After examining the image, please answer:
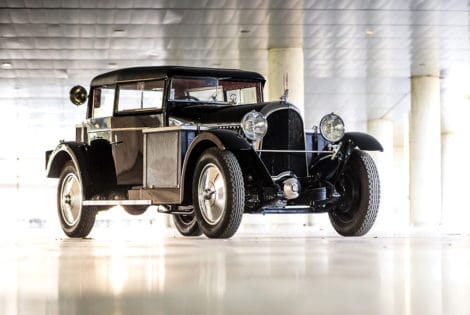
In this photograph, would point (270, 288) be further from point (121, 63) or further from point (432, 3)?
point (121, 63)

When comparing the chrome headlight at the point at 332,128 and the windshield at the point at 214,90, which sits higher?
the windshield at the point at 214,90

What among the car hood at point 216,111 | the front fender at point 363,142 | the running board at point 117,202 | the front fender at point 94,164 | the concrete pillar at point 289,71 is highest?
the concrete pillar at point 289,71

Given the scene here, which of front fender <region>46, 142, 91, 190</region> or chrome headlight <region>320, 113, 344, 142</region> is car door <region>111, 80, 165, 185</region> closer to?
front fender <region>46, 142, 91, 190</region>

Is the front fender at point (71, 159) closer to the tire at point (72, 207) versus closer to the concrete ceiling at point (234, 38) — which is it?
the tire at point (72, 207)

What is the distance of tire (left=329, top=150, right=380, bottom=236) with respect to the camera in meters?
12.0

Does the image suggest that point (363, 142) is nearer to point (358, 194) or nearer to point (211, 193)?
point (358, 194)

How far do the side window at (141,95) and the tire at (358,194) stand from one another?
2.44m

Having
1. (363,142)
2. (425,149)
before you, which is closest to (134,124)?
(363,142)

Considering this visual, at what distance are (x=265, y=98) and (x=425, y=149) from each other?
818 cm

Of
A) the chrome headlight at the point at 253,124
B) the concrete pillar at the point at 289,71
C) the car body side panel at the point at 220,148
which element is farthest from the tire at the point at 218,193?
the concrete pillar at the point at 289,71

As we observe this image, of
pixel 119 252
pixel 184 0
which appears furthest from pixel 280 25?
pixel 119 252

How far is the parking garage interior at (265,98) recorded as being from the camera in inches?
181

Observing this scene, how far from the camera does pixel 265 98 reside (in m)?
29.7

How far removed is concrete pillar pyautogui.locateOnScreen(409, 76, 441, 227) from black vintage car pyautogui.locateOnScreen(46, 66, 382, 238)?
2239cm
